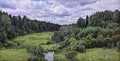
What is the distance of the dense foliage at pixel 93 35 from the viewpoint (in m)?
97.8

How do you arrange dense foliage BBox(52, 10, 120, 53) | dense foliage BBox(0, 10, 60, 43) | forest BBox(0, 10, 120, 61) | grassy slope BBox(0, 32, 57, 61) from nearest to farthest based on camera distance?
forest BBox(0, 10, 120, 61), grassy slope BBox(0, 32, 57, 61), dense foliage BBox(52, 10, 120, 53), dense foliage BBox(0, 10, 60, 43)

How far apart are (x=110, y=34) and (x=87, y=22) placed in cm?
4292

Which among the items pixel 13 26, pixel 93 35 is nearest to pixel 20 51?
pixel 93 35

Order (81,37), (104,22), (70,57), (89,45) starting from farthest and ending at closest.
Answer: (104,22) → (81,37) → (89,45) → (70,57)

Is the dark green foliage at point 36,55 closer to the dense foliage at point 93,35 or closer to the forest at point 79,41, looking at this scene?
the forest at point 79,41

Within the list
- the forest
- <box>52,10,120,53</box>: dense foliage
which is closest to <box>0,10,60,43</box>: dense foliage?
the forest

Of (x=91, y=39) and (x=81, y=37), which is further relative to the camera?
(x=81, y=37)

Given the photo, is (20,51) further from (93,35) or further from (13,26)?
(13,26)

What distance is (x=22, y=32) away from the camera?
516 ft

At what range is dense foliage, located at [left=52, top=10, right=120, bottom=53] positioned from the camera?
97.8 m

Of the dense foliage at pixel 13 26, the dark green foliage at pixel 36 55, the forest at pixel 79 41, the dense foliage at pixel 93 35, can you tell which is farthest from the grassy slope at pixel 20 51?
the dense foliage at pixel 93 35

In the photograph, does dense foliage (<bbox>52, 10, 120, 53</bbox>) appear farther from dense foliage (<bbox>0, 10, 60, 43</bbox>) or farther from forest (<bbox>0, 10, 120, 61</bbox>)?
dense foliage (<bbox>0, 10, 60, 43</bbox>)

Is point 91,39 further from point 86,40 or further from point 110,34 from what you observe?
point 110,34

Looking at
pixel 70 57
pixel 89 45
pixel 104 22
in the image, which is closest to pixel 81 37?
pixel 89 45
